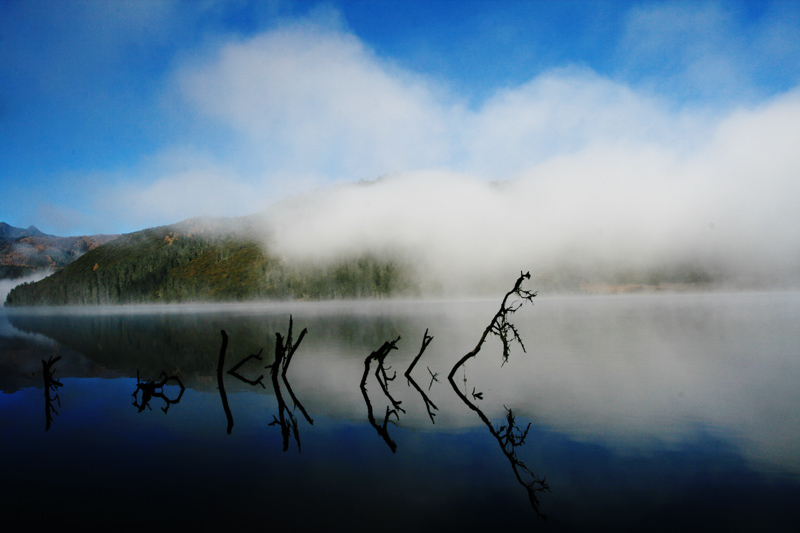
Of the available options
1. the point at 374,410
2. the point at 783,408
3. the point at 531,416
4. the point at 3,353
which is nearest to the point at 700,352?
the point at 783,408

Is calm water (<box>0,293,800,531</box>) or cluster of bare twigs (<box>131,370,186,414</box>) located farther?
cluster of bare twigs (<box>131,370,186,414</box>)

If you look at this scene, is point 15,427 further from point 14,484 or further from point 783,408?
point 783,408

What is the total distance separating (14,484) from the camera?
11.9 meters

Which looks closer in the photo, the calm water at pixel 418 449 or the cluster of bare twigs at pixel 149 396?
the calm water at pixel 418 449

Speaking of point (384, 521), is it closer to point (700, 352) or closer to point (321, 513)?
point (321, 513)

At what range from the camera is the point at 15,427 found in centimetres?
1720

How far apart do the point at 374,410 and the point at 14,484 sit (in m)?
12.1

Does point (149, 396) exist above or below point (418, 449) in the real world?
above

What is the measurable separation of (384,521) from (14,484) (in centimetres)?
1039

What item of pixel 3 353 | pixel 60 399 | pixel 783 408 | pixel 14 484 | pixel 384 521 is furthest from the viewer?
pixel 3 353

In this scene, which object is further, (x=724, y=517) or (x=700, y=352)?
(x=700, y=352)

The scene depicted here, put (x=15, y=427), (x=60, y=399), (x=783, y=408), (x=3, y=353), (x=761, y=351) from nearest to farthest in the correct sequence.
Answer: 1. (x=15, y=427)
2. (x=783, y=408)
3. (x=60, y=399)
4. (x=761, y=351)
5. (x=3, y=353)

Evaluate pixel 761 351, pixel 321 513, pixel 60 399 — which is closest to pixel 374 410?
pixel 321 513

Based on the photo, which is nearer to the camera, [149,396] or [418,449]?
[418,449]
